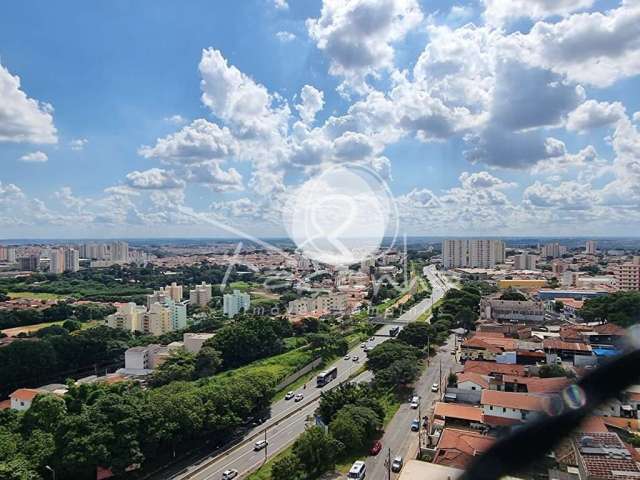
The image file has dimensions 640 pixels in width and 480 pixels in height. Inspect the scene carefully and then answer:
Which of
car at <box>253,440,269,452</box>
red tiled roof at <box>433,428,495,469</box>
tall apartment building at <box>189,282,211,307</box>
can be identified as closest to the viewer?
red tiled roof at <box>433,428,495,469</box>

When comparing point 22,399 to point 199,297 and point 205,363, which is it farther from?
point 199,297

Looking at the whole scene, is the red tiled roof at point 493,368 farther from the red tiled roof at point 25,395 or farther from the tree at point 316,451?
the red tiled roof at point 25,395

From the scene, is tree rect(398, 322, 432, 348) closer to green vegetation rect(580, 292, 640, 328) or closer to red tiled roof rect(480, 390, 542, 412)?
red tiled roof rect(480, 390, 542, 412)

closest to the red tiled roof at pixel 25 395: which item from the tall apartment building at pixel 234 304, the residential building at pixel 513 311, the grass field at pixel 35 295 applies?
the tall apartment building at pixel 234 304

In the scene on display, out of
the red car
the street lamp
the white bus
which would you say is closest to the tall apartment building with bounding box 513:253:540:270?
the red car

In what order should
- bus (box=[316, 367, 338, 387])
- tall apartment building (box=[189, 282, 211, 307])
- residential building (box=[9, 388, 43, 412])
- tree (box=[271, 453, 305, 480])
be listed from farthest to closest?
tall apartment building (box=[189, 282, 211, 307])
bus (box=[316, 367, 338, 387])
residential building (box=[9, 388, 43, 412])
tree (box=[271, 453, 305, 480])

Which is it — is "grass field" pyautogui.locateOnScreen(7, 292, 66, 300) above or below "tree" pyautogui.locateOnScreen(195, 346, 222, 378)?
below
